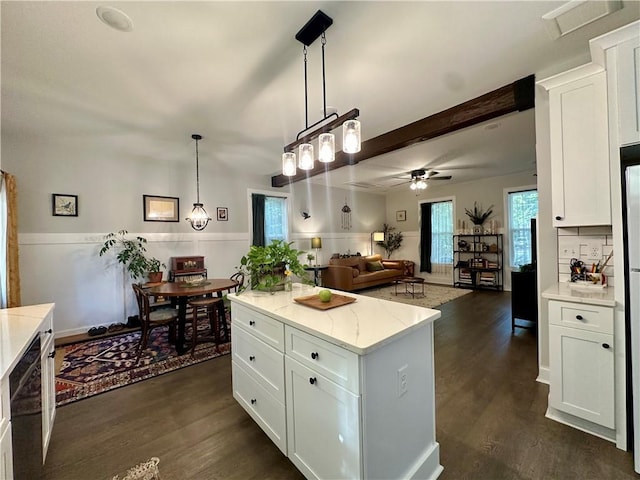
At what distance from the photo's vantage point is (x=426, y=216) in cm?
755

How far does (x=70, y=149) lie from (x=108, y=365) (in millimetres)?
3117

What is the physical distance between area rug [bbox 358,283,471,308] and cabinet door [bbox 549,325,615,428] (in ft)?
9.45

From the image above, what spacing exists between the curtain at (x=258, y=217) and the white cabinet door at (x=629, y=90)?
17.1 feet

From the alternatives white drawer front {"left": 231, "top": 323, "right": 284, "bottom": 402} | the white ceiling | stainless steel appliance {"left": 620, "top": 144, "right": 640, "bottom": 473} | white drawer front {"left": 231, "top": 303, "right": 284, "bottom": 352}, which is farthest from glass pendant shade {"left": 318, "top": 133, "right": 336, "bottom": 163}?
stainless steel appliance {"left": 620, "top": 144, "right": 640, "bottom": 473}

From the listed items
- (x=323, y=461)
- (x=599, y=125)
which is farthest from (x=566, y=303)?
(x=323, y=461)

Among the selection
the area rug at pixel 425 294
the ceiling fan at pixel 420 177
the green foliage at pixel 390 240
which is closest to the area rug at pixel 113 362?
the area rug at pixel 425 294

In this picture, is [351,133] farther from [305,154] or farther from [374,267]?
[374,267]

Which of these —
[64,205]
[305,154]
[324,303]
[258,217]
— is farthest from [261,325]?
[258,217]

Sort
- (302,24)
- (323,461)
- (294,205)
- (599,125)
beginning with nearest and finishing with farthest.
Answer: (323,461), (302,24), (599,125), (294,205)

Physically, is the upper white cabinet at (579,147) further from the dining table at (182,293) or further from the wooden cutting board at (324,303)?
the dining table at (182,293)

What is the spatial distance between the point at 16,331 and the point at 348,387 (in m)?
1.77

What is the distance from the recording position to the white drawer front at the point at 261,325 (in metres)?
1.55

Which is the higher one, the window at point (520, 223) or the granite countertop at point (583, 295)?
the window at point (520, 223)

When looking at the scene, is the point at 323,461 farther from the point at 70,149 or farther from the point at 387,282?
the point at 387,282
